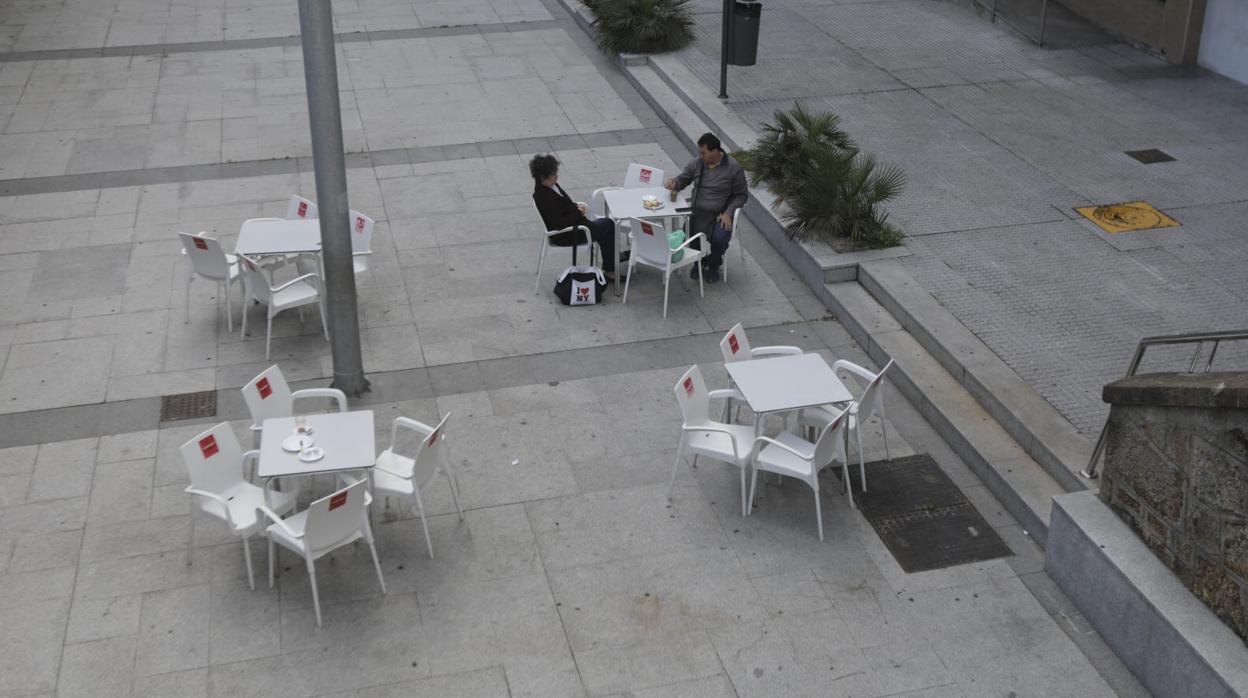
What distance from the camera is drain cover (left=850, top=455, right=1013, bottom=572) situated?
7582mm

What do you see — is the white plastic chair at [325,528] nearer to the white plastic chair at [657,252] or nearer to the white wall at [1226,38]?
the white plastic chair at [657,252]

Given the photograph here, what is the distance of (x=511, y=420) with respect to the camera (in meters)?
8.90

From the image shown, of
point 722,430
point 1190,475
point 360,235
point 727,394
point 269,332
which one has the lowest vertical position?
point 269,332

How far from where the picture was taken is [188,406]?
29.6 feet

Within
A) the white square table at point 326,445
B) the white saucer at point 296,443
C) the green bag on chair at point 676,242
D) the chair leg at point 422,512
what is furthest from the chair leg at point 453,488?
the green bag on chair at point 676,242

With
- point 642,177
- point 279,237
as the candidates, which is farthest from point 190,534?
point 642,177

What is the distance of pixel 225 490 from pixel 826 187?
236 inches

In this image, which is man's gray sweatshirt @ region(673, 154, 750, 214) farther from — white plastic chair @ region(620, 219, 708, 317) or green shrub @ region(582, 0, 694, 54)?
green shrub @ region(582, 0, 694, 54)

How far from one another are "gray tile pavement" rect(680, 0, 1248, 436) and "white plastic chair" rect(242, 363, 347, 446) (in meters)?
5.00

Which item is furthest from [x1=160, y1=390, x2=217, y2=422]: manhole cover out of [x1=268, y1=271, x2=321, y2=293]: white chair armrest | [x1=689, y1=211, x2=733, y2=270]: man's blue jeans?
[x1=689, y1=211, x2=733, y2=270]: man's blue jeans

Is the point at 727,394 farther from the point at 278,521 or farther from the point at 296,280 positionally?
the point at 296,280

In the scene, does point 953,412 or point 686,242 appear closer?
point 953,412

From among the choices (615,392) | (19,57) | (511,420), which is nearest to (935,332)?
(615,392)

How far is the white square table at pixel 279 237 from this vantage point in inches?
386
